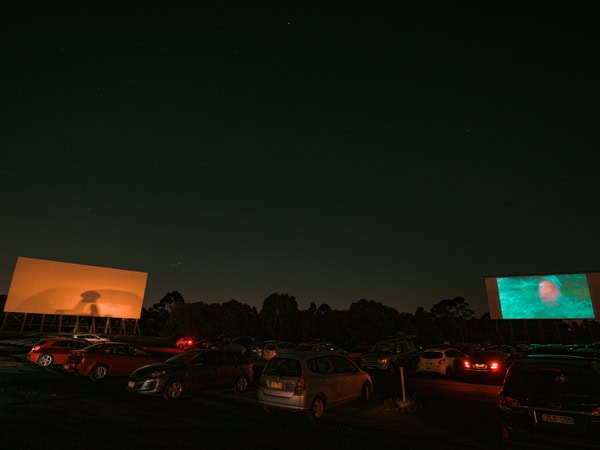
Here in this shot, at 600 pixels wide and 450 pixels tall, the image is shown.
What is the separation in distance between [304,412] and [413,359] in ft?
43.3

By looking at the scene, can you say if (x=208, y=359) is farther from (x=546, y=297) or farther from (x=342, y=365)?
(x=546, y=297)

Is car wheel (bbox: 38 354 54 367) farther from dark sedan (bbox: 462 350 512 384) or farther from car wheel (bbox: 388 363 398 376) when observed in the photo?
dark sedan (bbox: 462 350 512 384)

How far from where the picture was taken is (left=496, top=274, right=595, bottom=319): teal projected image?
31.5m

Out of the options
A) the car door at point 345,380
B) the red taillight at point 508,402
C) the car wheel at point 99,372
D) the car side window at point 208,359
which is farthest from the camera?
the car wheel at point 99,372

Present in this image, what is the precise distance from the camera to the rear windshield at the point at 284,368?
841 centimetres

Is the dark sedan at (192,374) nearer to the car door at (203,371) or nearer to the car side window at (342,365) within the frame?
the car door at (203,371)

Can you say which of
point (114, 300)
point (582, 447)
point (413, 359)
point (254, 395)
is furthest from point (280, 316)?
point (582, 447)

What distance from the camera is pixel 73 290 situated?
138 ft

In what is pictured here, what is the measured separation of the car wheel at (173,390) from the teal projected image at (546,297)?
33.4 metres

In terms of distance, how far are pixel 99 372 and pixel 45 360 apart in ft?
15.2

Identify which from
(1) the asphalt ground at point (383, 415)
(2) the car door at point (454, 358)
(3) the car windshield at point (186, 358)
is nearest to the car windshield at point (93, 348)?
(1) the asphalt ground at point (383, 415)

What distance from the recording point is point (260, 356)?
952 inches

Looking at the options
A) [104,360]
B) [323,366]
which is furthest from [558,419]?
[104,360]

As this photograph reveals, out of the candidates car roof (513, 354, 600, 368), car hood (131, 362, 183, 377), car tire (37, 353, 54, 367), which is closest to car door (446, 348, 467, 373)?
→ car roof (513, 354, 600, 368)
